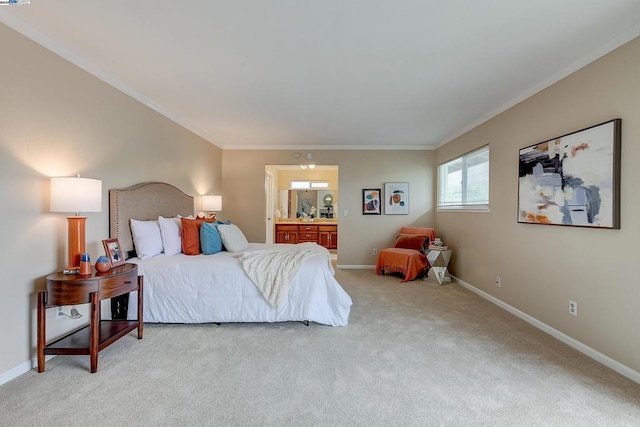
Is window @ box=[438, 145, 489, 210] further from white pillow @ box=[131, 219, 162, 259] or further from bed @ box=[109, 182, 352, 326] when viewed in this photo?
white pillow @ box=[131, 219, 162, 259]

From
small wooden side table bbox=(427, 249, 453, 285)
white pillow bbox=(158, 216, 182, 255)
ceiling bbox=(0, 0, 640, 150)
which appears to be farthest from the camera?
small wooden side table bbox=(427, 249, 453, 285)

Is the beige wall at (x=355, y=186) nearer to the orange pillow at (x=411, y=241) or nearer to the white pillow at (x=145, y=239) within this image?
the orange pillow at (x=411, y=241)

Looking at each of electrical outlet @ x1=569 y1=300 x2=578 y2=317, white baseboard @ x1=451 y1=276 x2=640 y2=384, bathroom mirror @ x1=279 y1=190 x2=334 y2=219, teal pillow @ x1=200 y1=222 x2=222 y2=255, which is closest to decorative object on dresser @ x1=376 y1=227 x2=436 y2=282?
white baseboard @ x1=451 y1=276 x2=640 y2=384

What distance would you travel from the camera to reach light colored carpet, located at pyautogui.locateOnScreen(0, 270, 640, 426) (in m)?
1.65

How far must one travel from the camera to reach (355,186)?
5.73 metres

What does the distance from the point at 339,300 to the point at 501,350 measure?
4.62 ft

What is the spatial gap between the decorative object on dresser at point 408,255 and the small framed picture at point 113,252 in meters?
3.78

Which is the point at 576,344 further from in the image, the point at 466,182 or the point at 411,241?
the point at 411,241

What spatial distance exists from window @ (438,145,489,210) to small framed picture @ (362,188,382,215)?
44.5 inches

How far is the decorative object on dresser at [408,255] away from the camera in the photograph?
188 inches

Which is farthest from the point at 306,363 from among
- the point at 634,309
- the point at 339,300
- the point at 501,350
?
the point at 634,309

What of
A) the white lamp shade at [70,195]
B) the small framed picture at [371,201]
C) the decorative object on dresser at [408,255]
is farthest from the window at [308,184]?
the white lamp shade at [70,195]

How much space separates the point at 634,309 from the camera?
202 cm

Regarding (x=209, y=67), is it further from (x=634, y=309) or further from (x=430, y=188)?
(x=430, y=188)
